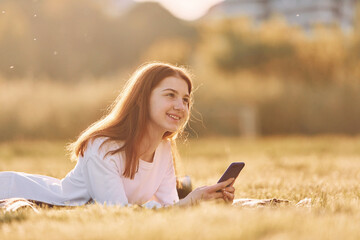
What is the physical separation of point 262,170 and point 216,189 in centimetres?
358

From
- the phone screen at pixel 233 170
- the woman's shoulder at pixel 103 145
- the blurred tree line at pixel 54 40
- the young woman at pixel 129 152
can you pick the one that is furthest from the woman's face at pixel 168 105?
the blurred tree line at pixel 54 40

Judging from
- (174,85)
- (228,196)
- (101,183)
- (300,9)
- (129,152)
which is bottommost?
(228,196)

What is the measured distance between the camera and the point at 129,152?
3.49 meters

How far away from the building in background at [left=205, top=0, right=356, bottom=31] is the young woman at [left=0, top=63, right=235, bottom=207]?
3961cm

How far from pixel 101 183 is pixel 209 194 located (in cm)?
72

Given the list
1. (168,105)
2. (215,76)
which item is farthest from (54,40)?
(168,105)

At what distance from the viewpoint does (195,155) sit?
10.3m

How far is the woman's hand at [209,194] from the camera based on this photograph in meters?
3.21

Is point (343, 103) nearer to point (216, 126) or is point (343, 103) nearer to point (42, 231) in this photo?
point (216, 126)

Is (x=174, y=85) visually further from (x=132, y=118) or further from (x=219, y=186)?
(x=219, y=186)

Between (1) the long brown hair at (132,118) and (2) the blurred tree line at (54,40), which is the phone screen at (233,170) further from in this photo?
(2) the blurred tree line at (54,40)

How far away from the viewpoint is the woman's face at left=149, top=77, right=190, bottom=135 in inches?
140

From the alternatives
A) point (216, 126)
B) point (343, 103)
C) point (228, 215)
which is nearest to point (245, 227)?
point (228, 215)

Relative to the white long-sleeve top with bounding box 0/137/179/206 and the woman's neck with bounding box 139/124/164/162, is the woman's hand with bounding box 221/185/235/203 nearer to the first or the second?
the white long-sleeve top with bounding box 0/137/179/206
